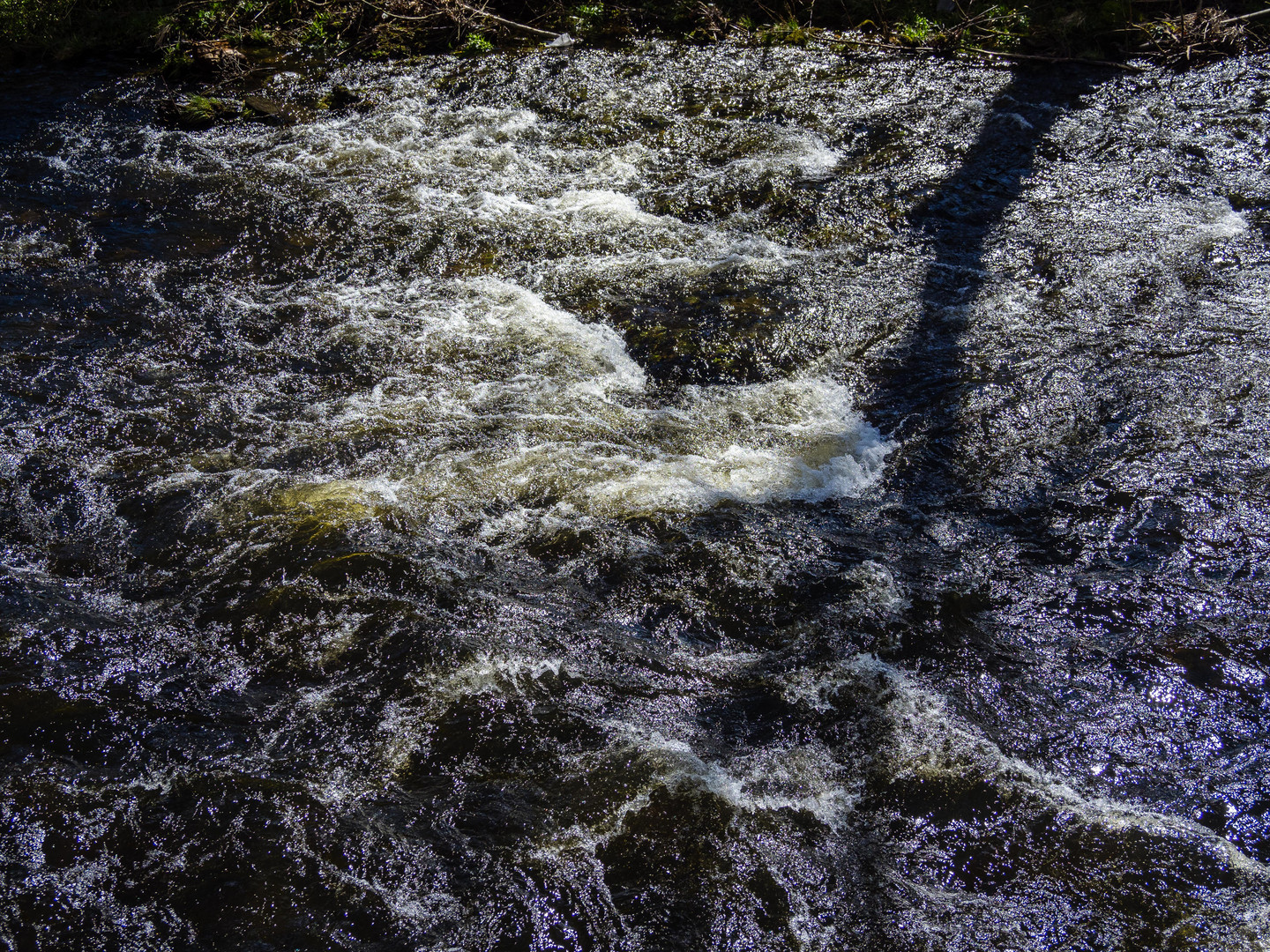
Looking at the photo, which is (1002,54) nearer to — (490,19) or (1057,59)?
(1057,59)

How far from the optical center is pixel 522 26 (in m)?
10.2

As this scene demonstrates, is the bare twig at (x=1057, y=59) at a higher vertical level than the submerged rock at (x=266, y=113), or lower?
higher

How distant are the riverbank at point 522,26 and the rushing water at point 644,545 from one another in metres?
2.43

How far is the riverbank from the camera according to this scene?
937 cm

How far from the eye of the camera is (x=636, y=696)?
11.5 ft

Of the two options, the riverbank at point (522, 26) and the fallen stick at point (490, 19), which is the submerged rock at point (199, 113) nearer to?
the riverbank at point (522, 26)

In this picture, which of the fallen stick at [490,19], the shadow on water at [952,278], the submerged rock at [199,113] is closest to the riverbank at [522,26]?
the fallen stick at [490,19]

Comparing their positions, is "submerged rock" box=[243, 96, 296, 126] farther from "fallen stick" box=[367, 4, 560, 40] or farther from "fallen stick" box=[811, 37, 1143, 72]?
"fallen stick" box=[811, 37, 1143, 72]

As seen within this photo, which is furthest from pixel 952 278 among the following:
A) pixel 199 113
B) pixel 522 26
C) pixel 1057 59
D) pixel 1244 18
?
pixel 199 113

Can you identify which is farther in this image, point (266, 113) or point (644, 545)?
point (266, 113)

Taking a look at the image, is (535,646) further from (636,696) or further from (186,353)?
(186,353)

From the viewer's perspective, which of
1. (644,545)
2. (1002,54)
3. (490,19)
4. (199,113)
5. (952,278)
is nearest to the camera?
(644,545)

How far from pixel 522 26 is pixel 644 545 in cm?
857

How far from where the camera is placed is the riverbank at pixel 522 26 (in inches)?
369
